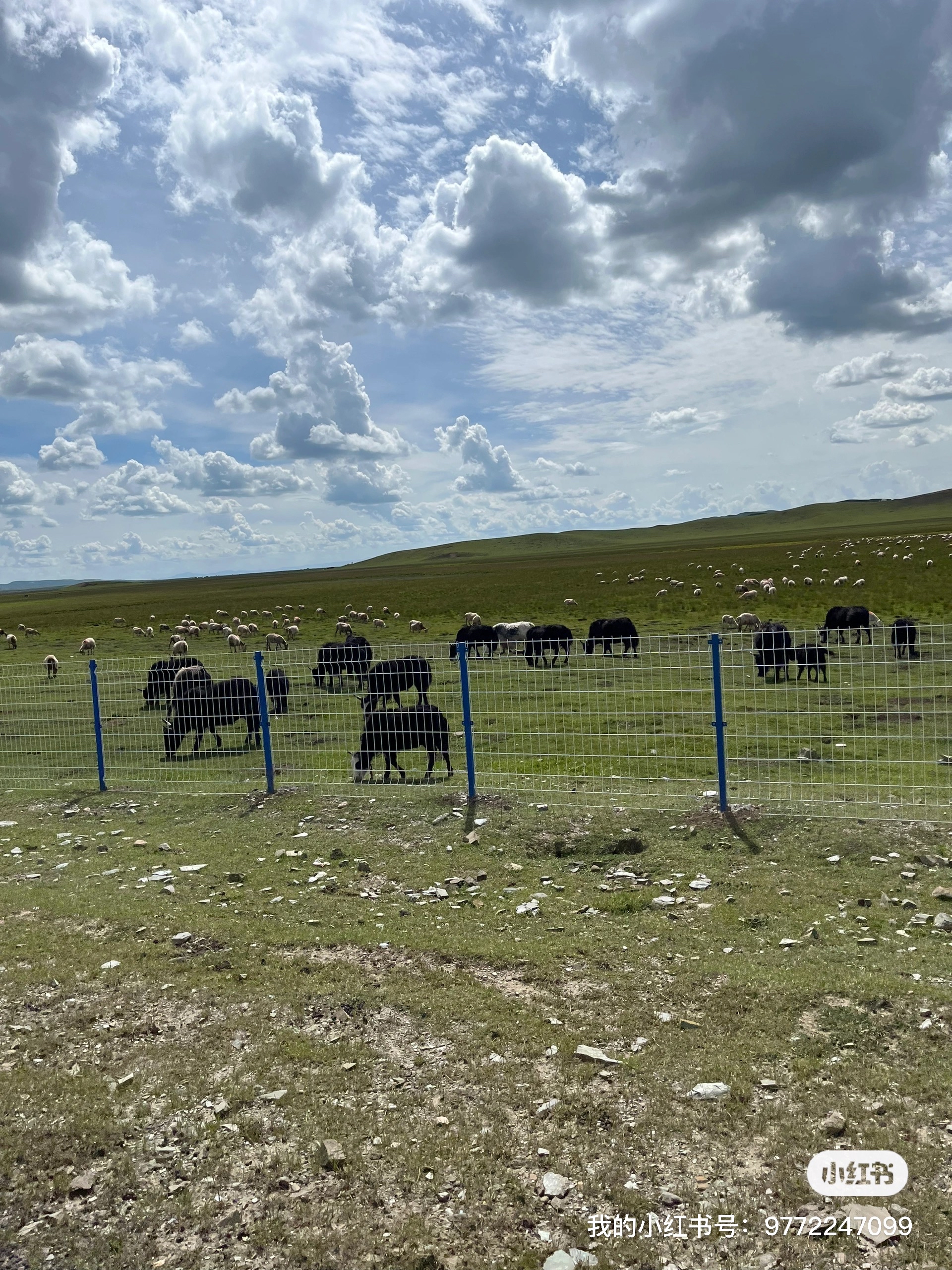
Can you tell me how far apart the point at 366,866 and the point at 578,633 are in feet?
88.4

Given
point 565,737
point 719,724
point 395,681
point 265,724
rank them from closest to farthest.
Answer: point 719,724, point 265,724, point 565,737, point 395,681

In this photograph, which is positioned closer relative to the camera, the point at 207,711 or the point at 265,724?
the point at 265,724

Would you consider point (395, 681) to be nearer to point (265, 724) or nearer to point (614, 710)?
point (614, 710)

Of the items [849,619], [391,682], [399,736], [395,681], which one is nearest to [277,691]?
[395,681]

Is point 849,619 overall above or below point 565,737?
above

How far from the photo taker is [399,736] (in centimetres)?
1218

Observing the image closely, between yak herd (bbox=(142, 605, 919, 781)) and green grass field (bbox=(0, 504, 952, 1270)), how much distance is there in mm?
1230

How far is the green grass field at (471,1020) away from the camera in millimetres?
3459

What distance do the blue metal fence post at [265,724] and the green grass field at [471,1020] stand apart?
1.44 feet

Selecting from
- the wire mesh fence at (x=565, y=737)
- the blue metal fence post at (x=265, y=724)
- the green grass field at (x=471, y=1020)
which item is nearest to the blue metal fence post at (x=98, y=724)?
the wire mesh fence at (x=565, y=737)

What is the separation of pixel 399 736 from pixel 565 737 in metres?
3.26

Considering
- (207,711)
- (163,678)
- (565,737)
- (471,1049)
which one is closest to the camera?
(471,1049)

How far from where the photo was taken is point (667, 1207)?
3441 millimetres
